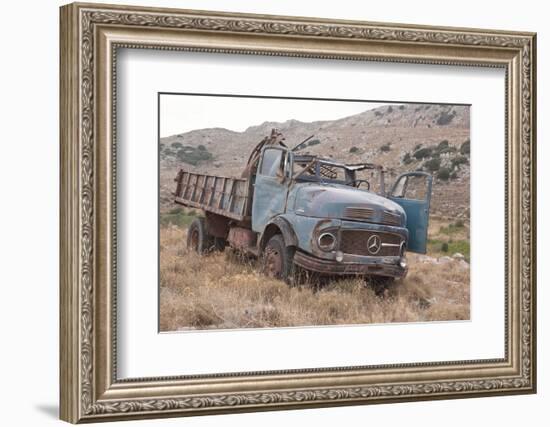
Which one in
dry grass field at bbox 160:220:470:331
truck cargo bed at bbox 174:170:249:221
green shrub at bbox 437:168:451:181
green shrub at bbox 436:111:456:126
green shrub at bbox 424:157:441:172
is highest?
green shrub at bbox 436:111:456:126

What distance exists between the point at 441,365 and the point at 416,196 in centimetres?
145

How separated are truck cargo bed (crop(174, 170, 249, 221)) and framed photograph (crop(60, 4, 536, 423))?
0.9 inches

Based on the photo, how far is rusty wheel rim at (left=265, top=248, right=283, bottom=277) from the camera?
31.1ft

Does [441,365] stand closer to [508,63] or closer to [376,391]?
[376,391]

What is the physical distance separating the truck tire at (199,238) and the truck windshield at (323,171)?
955mm

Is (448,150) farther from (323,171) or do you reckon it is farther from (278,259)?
(278,259)

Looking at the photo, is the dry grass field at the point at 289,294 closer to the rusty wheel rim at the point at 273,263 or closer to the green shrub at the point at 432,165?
the rusty wheel rim at the point at 273,263

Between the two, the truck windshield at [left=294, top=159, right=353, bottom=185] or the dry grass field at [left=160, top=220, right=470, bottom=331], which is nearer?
the dry grass field at [left=160, top=220, right=470, bottom=331]

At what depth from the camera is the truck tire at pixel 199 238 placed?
9.26m

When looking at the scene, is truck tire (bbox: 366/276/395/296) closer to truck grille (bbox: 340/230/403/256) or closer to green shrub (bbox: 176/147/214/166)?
truck grille (bbox: 340/230/403/256)

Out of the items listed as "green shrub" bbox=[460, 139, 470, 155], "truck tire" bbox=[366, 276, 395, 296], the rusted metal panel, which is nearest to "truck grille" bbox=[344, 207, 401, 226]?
"truck tire" bbox=[366, 276, 395, 296]

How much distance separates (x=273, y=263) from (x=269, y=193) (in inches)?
25.4

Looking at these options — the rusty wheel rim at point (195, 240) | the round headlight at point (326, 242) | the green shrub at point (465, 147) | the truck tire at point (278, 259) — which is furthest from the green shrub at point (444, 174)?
the rusty wheel rim at point (195, 240)

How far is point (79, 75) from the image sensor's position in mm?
8617
